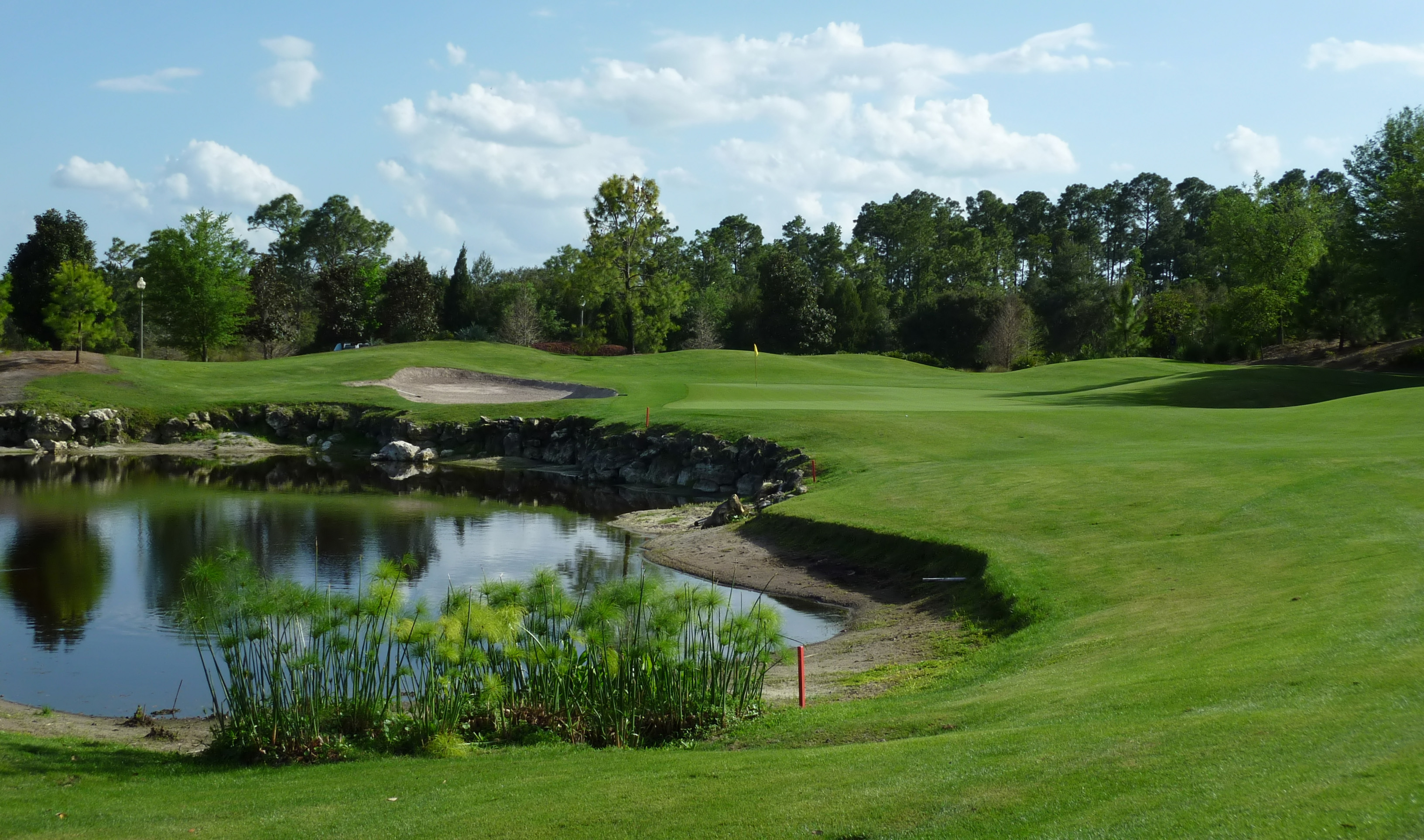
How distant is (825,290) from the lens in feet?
332

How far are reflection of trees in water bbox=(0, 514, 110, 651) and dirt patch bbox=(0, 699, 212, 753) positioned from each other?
13.3 feet

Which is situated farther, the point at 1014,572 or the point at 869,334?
the point at 869,334

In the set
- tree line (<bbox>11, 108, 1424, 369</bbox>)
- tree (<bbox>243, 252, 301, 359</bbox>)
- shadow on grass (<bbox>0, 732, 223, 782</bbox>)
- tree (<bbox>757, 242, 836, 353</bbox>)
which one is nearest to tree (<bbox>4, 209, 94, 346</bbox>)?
tree line (<bbox>11, 108, 1424, 369</bbox>)

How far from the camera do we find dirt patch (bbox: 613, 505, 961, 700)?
1688cm

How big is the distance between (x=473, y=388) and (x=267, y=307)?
29014 millimetres

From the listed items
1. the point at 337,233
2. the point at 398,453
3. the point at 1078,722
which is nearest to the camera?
the point at 1078,722

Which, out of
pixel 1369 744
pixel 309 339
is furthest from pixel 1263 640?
pixel 309 339

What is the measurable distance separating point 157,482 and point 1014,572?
1330 inches

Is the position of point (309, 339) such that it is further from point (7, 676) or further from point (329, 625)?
point (329, 625)

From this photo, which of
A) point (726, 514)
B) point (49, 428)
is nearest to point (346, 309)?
point (49, 428)

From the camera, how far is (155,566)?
84.6 feet

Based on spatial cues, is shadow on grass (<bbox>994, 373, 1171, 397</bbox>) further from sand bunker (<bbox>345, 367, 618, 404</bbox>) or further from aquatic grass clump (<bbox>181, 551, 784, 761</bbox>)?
aquatic grass clump (<bbox>181, 551, 784, 761</bbox>)

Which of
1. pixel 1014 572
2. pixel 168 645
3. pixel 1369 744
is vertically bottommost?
pixel 168 645

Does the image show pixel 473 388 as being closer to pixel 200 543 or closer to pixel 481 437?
pixel 481 437
